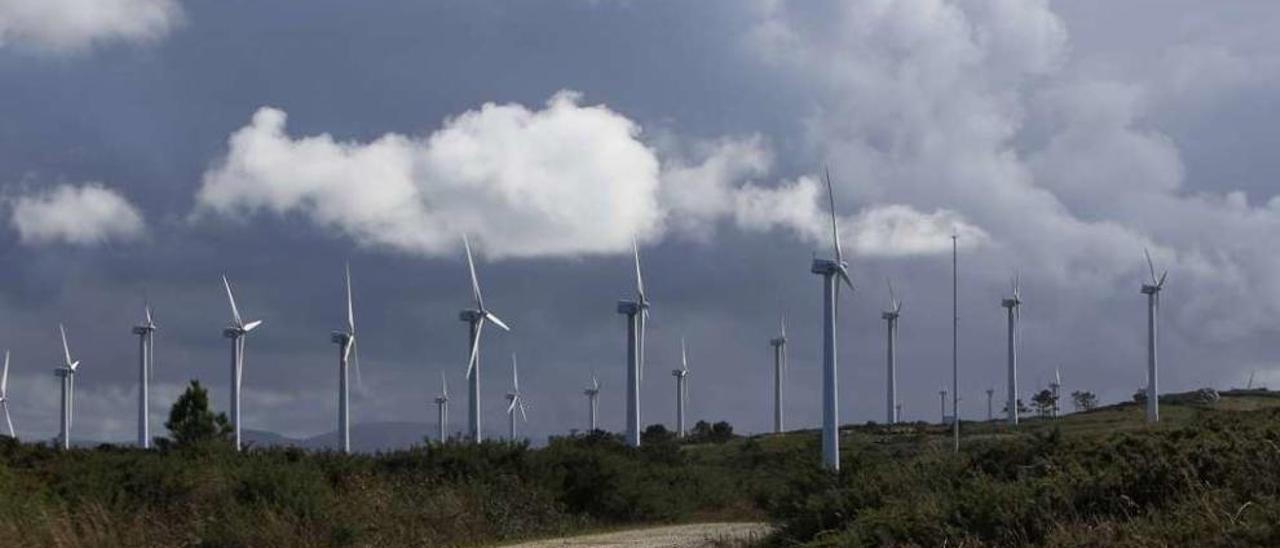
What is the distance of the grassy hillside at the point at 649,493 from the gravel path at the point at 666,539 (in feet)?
3.09

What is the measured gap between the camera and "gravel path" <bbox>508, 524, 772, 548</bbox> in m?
28.3

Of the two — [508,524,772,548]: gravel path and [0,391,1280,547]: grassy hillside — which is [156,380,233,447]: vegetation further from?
[508,524,772,548]: gravel path

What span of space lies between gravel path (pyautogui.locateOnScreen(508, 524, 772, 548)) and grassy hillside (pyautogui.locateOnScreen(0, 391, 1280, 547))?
942 mm

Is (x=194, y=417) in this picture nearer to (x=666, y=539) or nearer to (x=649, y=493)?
(x=649, y=493)

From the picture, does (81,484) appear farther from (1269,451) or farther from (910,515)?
(1269,451)

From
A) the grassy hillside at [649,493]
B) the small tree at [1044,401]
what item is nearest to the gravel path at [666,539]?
the grassy hillside at [649,493]

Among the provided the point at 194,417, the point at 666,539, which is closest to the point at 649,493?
the point at 666,539

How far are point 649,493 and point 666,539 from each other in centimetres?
1642

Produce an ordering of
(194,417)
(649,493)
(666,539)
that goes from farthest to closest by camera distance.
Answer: (194,417) < (649,493) < (666,539)

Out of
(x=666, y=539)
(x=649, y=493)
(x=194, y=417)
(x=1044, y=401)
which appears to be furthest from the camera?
(x=1044, y=401)

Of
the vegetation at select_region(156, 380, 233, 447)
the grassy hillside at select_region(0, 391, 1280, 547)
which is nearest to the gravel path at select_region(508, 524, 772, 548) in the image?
the grassy hillside at select_region(0, 391, 1280, 547)

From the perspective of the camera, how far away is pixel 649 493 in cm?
4944

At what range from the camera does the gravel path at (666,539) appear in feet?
93.0

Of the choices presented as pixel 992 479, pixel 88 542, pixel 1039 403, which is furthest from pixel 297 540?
pixel 1039 403
